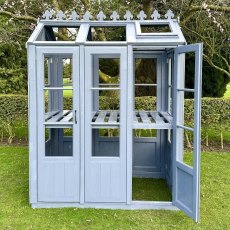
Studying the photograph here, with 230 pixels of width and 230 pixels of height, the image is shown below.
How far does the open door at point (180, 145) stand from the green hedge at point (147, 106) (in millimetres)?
3804

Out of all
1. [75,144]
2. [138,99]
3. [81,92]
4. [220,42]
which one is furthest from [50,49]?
[220,42]

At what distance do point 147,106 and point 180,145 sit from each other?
3.97m

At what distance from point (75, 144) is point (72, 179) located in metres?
0.46

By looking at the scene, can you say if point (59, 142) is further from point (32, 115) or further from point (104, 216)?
point (104, 216)

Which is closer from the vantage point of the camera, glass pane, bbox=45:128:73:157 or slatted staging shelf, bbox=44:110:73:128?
slatted staging shelf, bbox=44:110:73:128

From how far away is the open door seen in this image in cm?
379

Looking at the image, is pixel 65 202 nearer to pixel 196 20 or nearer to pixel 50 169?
pixel 50 169

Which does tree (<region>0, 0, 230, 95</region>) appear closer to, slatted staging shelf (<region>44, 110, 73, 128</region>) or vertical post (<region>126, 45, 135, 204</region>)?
slatted staging shelf (<region>44, 110, 73, 128</region>)

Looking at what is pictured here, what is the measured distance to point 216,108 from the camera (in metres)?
7.93

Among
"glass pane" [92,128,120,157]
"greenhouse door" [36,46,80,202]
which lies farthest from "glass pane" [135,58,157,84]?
"greenhouse door" [36,46,80,202]

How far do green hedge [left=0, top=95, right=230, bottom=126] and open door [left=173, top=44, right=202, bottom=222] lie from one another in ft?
12.5

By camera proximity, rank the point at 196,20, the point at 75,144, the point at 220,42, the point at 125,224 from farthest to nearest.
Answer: the point at 220,42, the point at 196,20, the point at 75,144, the point at 125,224

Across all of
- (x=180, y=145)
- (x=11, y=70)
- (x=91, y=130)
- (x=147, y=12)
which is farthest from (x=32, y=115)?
(x=11, y=70)

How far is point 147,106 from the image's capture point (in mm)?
8234
